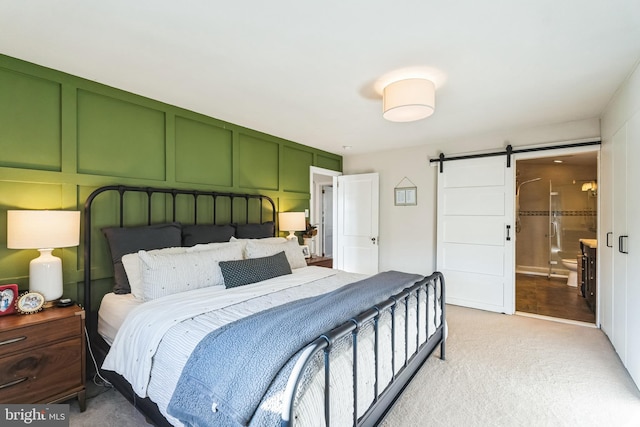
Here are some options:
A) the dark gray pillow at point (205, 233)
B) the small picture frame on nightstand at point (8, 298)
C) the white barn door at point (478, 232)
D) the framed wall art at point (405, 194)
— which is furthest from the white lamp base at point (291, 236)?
the small picture frame on nightstand at point (8, 298)

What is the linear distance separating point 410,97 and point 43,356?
9.74ft

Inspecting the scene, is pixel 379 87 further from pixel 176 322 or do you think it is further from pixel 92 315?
pixel 92 315

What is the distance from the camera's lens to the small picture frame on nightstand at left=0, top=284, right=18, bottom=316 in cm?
183

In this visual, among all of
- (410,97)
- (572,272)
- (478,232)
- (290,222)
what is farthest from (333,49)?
(572,272)

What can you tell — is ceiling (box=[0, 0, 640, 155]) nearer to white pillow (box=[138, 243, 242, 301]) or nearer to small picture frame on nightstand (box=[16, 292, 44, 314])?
white pillow (box=[138, 243, 242, 301])

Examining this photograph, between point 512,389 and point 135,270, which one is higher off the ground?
point 135,270

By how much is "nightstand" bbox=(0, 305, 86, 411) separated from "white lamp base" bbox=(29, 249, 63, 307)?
101mm

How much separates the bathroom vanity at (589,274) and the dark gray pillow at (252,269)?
12.6 feet

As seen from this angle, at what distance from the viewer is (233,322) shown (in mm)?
1582

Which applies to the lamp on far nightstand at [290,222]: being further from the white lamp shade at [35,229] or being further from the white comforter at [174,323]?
the white lamp shade at [35,229]

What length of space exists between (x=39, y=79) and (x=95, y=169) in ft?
2.30

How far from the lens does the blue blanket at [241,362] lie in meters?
1.17

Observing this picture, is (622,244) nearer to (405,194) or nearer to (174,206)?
(405,194)

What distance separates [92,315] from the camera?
237 centimetres
